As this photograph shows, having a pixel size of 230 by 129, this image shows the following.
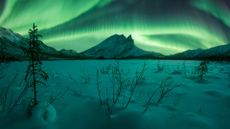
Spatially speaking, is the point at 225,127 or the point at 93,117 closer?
the point at 225,127

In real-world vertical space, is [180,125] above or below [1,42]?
below

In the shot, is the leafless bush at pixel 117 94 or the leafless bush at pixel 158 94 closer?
the leafless bush at pixel 117 94

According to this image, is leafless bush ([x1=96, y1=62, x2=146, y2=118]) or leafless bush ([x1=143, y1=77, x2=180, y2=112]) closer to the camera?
leafless bush ([x1=96, y1=62, x2=146, y2=118])

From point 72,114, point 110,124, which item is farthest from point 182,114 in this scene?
point 72,114

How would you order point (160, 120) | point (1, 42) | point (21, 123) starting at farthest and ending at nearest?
1. point (1, 42)
2. point (160, 120)
3. point (21, 123)

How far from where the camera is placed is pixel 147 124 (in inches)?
95.4

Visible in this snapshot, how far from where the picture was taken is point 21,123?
7.82ft

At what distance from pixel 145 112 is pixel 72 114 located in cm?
95

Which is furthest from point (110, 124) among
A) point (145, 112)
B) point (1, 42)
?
point (1, 42)

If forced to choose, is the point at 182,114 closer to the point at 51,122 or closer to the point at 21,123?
the point at 51,122

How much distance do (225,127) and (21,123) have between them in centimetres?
236

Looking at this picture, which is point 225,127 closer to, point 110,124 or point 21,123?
point 110,124

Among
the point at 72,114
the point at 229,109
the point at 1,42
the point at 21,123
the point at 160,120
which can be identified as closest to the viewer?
the point at 21,123

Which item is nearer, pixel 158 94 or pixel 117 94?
pixel 117 94
